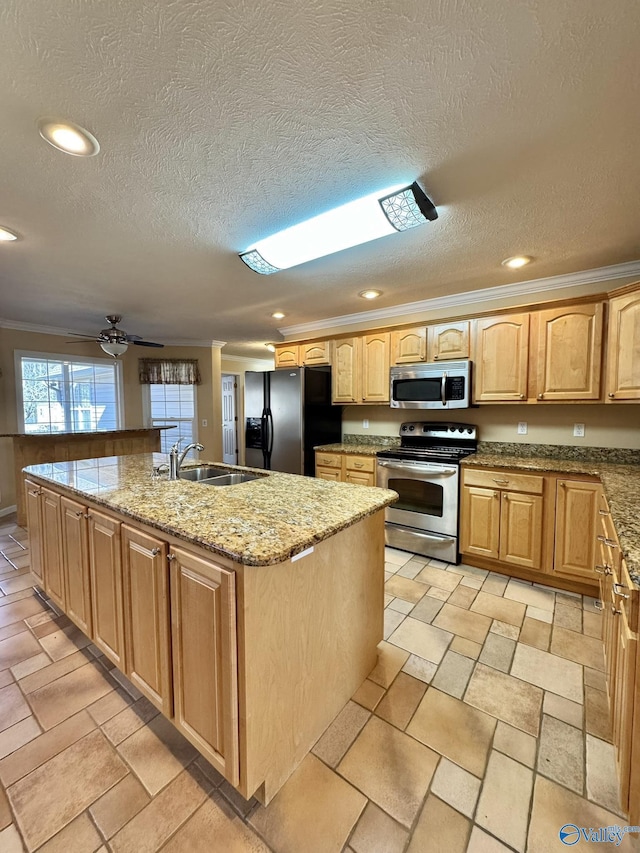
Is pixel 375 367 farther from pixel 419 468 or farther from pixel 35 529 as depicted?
pixel 35 529

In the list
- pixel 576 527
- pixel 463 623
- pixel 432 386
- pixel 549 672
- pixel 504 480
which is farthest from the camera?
pixel 432 386

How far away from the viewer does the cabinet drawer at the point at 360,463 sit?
351cm

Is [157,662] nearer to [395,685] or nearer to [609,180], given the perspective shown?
[395,685]

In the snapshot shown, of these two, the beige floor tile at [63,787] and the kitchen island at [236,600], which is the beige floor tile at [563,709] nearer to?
the kitchen island at [236,600]

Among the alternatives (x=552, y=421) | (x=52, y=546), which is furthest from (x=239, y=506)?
(x=552, y=421)

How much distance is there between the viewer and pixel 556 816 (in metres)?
1.18

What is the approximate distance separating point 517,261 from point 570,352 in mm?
811

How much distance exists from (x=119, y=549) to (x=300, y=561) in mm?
860

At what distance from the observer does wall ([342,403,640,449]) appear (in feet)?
9.04

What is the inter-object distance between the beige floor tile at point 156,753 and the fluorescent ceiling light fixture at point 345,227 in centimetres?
252

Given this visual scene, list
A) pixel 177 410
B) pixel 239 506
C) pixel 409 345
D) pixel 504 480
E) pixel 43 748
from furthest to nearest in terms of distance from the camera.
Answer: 1. pixel 177 410
2. pixel 409 345
3. pixel 504 480
4. pixel 239 506
5. pixel 43 748

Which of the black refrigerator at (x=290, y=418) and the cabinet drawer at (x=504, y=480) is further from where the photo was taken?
the black refrigerator at (x=290, y=418)

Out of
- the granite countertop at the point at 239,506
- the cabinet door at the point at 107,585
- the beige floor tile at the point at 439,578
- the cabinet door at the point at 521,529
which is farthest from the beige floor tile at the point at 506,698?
the cabinet door at the point at 107,585

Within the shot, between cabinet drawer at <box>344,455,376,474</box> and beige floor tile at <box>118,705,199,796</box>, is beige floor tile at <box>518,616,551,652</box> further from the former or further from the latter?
beige floor tile at <box>118,705,199,796</box>
